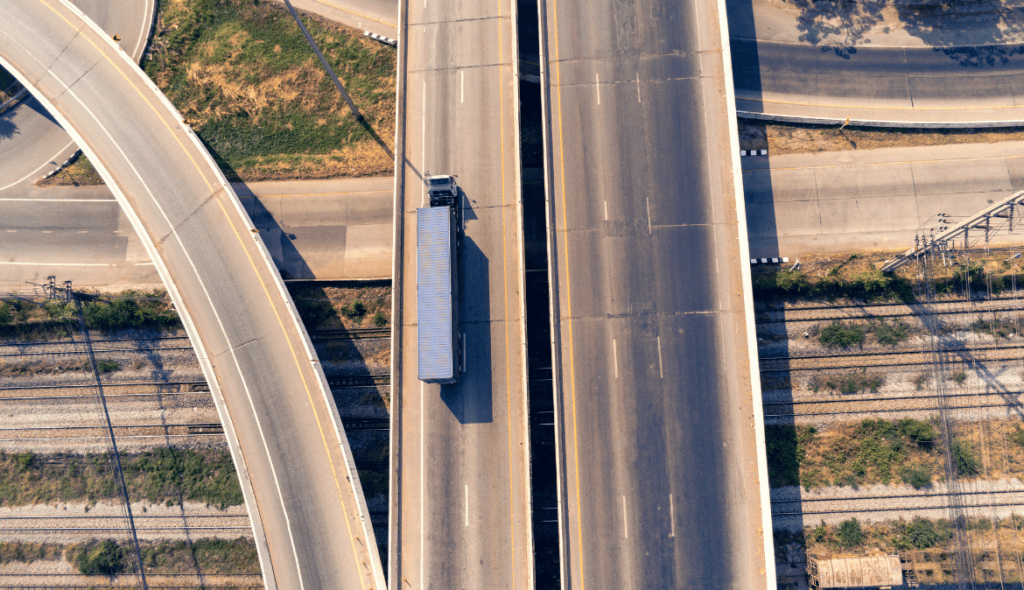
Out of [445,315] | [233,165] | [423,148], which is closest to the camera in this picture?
[445,315]

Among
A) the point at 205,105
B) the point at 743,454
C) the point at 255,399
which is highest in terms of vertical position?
the point at 205,105

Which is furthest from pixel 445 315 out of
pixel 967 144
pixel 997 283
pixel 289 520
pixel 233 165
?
pixel 967 144

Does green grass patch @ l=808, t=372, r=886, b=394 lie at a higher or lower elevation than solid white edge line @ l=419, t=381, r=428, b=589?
higher

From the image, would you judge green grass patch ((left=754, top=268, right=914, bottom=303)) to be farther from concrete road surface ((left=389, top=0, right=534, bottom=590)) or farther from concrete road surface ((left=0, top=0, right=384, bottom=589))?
concrete road surface ((left=0, top=0, right=384, bottom=589))

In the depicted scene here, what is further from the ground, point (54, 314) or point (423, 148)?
point (423, 148)

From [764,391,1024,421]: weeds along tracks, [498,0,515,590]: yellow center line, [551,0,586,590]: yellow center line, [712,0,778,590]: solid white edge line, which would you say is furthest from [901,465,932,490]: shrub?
[498,0,515,590]: yellow center line

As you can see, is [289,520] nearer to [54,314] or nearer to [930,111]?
[54,314]
